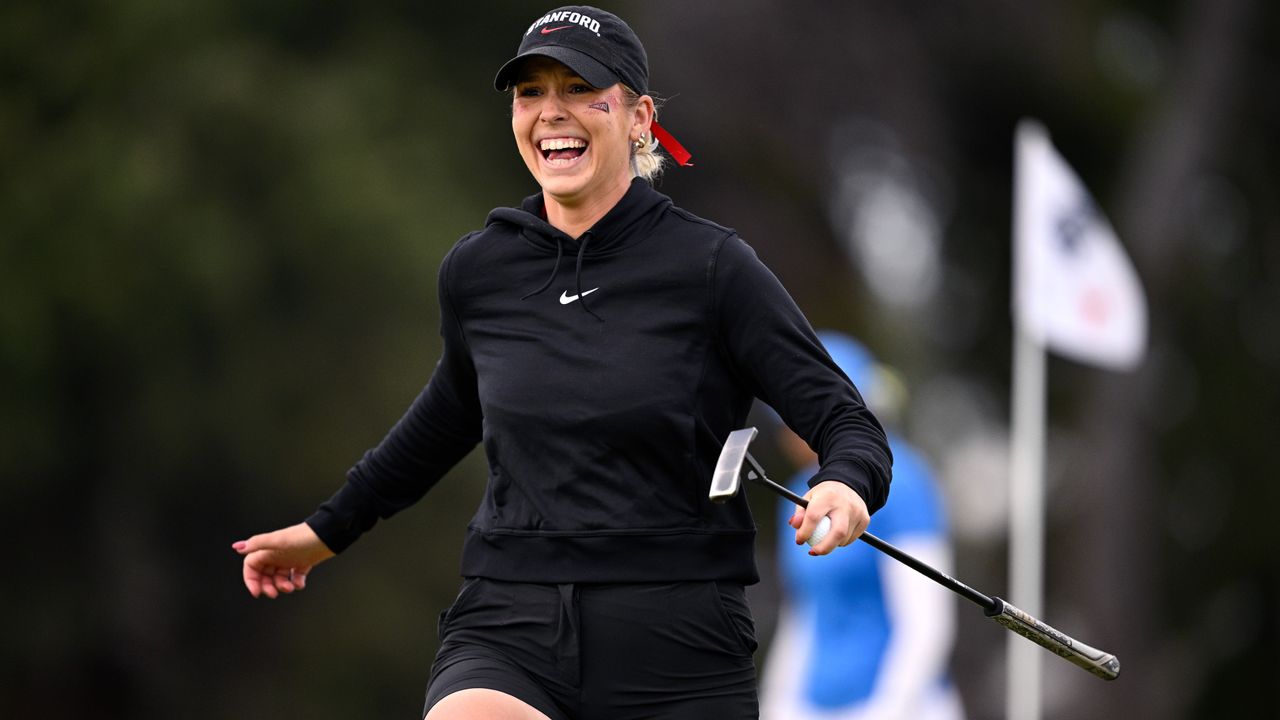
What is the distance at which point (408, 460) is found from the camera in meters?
4.13

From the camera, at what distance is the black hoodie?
3510mm

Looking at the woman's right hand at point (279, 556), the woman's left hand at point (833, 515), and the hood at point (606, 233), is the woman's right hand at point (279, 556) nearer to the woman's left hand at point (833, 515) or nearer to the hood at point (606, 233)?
the hood at point (606, 233)

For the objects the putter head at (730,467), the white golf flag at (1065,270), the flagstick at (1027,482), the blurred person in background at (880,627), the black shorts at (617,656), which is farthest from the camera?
the white golf flag at (1065,270)

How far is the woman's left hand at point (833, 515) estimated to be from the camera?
324cm

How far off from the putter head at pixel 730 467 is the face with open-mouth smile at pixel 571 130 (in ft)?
2.12

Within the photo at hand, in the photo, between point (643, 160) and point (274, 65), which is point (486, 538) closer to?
point (643, 160)

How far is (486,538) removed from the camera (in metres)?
3.66

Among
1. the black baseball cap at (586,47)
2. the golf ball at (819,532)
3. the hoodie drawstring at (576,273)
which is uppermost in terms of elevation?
the black baseball cap at (586,47)

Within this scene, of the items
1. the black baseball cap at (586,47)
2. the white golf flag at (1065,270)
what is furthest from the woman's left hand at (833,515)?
the white golf flag at (1065,270)

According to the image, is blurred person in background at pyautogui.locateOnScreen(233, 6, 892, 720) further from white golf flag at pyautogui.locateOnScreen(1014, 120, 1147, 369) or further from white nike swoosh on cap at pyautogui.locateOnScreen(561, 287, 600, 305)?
white golf flag at pyautogui.locateOnScreen(1014, 120, 1147, 369)

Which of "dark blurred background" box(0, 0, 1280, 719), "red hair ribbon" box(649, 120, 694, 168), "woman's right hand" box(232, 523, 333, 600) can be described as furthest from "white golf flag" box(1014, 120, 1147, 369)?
"dark blurred background" box(0, 0, 1280, 719)

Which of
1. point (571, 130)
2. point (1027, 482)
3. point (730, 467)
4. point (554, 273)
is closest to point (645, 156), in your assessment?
point (571, 130)

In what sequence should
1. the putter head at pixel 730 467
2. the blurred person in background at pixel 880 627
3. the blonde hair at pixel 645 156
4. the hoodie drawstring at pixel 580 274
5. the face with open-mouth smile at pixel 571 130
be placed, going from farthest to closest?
1. the blurred person in background at pixel 880 627
2. the blonde hair at pixel 645 156
3. the face with open-mouth smile at pixel 571 130
4. the hoodie drawstring at pixel 580 274
5. the putter head at pixel 730 467

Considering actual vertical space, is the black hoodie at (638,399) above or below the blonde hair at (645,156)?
below
